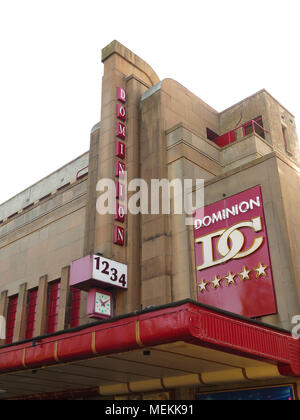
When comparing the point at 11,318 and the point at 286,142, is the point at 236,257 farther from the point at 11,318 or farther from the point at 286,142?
the point at 11,318

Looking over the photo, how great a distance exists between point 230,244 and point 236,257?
770mm

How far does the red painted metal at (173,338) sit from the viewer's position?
13094 millimetres

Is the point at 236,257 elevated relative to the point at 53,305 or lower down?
lower down

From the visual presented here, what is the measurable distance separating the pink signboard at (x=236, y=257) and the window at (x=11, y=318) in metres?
15.9

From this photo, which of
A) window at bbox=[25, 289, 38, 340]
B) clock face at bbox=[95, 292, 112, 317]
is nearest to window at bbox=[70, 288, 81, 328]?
clock face at bbox=[95, 292, 112, 317]

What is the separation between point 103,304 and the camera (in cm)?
2338

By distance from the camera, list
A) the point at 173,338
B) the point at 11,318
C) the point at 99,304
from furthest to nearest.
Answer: the point at 11,318 → the point at 99,304 → the point at 173,338

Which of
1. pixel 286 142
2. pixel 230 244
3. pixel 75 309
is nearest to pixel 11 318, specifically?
pixel 75 309

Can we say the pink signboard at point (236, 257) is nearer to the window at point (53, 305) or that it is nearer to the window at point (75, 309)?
the window at point (75, 309)

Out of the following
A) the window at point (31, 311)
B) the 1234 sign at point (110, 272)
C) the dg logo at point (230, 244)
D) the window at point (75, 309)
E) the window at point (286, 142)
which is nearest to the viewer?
the dg logo at point (230, 244)

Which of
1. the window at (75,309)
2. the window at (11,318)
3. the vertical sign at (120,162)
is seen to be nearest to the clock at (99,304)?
the vertical sign at (120,162)

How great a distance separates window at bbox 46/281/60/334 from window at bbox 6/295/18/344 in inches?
150

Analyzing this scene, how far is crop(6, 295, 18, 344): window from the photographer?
31.3 meters

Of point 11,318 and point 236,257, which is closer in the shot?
point 236,257
